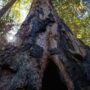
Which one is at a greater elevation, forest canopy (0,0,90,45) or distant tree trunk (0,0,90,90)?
forest canopy (0,0,90,45)

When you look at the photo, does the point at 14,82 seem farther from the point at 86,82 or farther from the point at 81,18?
the point at 81,18

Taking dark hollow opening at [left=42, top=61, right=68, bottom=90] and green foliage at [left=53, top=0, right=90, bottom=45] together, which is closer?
dark hollow opening at [left=42, top=61, right=68, bottom=90]

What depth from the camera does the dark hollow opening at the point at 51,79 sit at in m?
3.73

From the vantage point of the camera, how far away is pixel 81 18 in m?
12.3

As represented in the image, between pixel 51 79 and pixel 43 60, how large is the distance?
42 cm

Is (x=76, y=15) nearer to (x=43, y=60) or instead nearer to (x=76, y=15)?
(x=76, y=15)

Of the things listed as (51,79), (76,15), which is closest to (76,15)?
(76,15)

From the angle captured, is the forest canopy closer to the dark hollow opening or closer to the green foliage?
the green foliage

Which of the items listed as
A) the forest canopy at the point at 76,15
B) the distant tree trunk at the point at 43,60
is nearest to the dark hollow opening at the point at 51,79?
the distant tree trunk at the point at 43,60

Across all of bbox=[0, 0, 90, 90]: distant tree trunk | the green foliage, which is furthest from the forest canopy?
bbox=[0, 0, 90, 90]: distant tree trunk

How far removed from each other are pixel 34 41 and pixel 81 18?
8630 millimetres

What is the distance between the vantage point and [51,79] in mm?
3852

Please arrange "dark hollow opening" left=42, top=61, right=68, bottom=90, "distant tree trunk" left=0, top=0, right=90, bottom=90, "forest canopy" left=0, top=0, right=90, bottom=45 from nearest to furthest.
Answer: "distant tree trunk" left=0, top=0, right=90, bottom=90, "dark hollow opening" left=42, top=61, right=68, bottom=90, "forest canopy" left=0, top=0, right=90, bottom=45

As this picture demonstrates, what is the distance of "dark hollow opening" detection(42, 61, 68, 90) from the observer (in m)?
3.73
